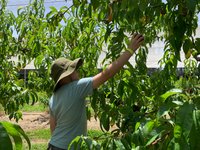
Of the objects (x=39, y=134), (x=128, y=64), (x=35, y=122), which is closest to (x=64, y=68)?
(x=128, y=64)

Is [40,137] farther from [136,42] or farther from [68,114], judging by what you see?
[136,42]

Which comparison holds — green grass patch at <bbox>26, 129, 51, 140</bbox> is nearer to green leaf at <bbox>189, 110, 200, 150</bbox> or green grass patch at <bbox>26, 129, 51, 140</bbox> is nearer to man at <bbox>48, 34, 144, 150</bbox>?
man at <bbox>48, 34, 144, 150</bbox>

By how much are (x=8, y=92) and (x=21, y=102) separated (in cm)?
33

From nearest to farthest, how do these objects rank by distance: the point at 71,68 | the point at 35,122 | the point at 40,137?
the point at 71,68
the point at 40,137
the point at 35,122

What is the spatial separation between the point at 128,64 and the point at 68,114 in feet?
1.65

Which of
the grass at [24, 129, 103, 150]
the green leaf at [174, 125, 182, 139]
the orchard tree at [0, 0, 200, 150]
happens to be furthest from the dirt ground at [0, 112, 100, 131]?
the green leaf at [174, 125, 182, 139]

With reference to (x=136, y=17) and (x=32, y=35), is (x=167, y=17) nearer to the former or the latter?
(x=136, y=17)

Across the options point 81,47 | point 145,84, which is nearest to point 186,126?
point 145,84

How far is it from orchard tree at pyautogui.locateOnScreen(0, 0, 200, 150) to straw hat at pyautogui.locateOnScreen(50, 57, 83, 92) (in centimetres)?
15

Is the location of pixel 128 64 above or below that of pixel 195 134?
above

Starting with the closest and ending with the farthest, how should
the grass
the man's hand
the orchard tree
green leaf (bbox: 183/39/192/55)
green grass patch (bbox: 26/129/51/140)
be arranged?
the orchard tree → green leaf (bbox: 183/39/192/55) → the man's hand → the grass → green grass patch (bbox: 26/129/51/140)

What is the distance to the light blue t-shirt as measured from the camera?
2.18 meters

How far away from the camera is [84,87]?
2.09m

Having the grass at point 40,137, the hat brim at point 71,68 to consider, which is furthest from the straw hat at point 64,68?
the grass at point 40,137
